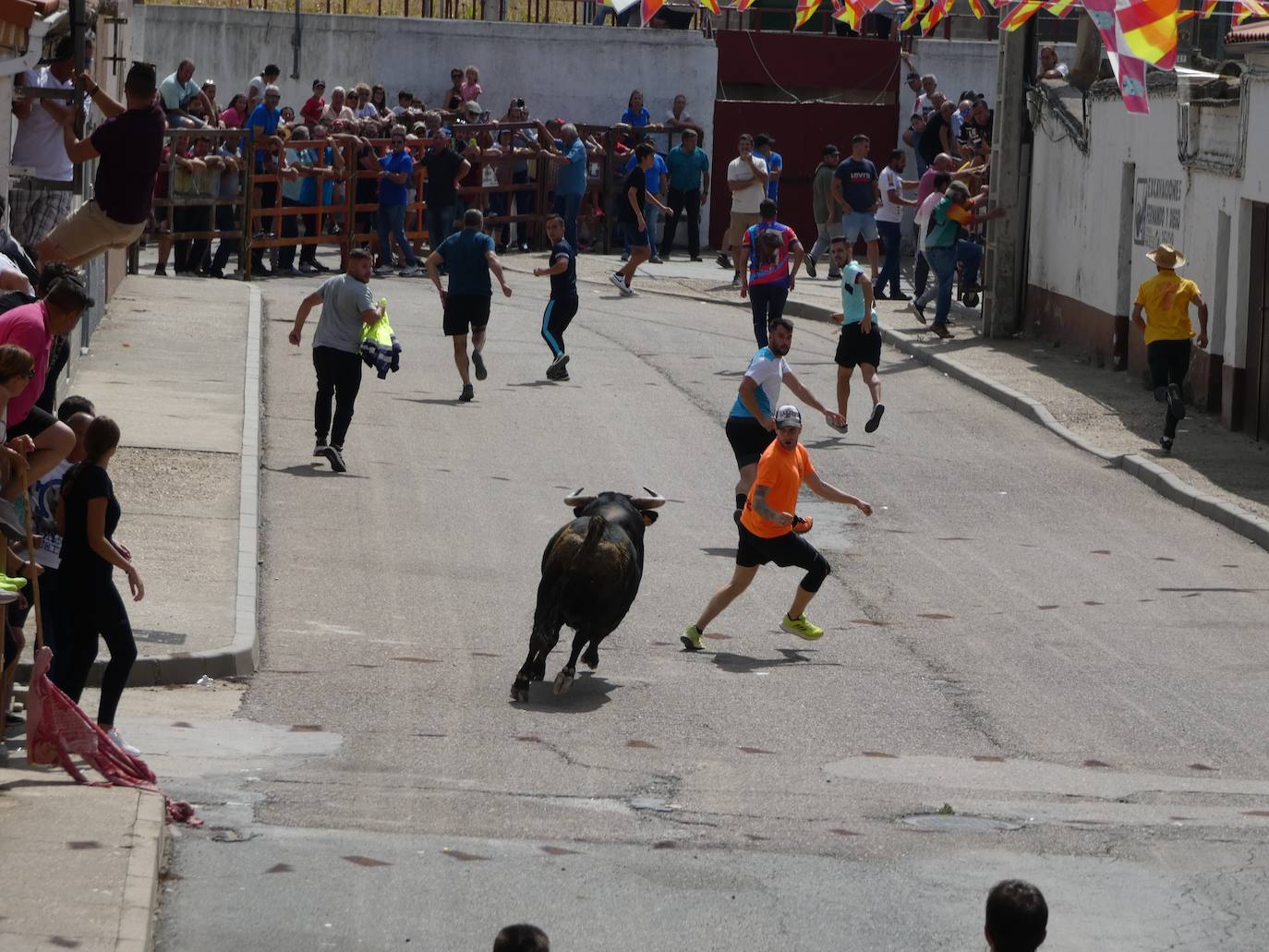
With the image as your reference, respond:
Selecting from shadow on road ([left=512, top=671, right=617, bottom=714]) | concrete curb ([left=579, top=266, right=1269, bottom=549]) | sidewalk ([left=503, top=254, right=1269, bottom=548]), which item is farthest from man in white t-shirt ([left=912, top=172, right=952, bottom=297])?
shadow on road ([left=512, top=671, right=617, bottom=714])

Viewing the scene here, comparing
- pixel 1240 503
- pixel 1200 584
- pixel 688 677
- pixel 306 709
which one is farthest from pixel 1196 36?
pixel 306 709

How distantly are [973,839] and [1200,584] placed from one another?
6453mm

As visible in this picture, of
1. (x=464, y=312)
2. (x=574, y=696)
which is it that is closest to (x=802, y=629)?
(x=574, y=696)

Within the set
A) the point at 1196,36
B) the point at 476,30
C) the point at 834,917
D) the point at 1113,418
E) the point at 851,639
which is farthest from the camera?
the point at 476,30

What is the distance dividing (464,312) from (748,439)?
668 cm

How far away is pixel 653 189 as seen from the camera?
32.0 metres

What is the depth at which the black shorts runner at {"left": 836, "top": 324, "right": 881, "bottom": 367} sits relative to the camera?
19500 millimetres

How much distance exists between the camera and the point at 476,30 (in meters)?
35.7

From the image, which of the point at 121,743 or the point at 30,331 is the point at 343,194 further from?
the point at 121,743

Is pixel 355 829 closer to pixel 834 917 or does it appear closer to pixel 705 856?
pixel 705 856

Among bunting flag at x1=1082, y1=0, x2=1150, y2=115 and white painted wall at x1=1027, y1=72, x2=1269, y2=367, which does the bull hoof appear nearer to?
bunting flag at x1=1082, y1=0, x2=1150, y2=115

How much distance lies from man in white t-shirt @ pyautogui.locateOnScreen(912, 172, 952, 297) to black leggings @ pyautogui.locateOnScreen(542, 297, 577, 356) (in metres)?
6.32

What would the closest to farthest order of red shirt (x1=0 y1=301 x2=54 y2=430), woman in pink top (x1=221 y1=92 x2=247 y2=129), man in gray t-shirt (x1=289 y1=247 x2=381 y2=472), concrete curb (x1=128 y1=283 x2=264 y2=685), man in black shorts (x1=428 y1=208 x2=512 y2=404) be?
red shirt (x1=0 y1=301 x2=54 y2=430) → concrete curb (x1=128 y1=283 x2=264 y2=685) → man in gray t-shirt (x1=289 y1=247 x2=381 y2=472) → man in black shorts (x1=428 y1=208 x2=512 y2=404) → woman in pink top (x1=221 y1=92 x2=247 y2=129)

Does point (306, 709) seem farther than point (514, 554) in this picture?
No
